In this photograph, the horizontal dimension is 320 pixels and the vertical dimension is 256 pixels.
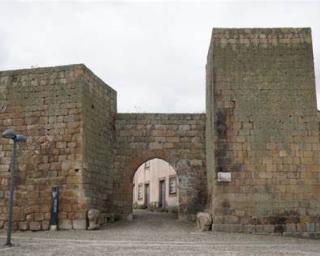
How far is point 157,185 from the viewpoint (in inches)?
990

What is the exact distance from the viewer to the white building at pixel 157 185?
22734 millimetres

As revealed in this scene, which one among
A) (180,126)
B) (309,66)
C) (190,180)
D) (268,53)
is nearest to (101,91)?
(180,126)

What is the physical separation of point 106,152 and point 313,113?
21.4 ft

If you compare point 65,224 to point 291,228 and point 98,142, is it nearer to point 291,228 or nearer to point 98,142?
point 98,142

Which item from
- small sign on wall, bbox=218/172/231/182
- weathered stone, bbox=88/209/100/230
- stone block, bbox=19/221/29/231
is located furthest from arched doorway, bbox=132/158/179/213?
stone block, bbox=19/221/29/231

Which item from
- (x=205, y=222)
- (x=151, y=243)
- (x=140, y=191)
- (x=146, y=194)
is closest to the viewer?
(x=151, y=243)

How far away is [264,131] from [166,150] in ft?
12.5

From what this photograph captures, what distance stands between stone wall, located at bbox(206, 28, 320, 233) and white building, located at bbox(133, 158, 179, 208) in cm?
863

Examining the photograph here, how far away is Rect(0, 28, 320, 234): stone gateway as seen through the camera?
41.2 ft

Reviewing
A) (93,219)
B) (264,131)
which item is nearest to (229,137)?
(264,131)

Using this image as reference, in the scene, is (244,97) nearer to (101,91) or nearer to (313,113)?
(313,113)

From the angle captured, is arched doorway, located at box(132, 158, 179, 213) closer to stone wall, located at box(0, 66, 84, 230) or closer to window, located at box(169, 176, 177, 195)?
window, located at box(169, 176, 177, 195)

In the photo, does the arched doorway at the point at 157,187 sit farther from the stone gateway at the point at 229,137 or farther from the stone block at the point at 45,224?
the stone block at the point at 45,224

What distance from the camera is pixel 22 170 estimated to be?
13.4m
